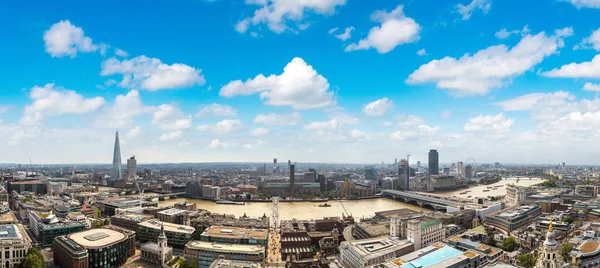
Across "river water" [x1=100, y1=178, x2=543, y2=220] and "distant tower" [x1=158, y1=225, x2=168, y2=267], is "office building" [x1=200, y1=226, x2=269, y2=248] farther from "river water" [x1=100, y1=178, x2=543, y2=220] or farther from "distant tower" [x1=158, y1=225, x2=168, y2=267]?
"river water" [x1=100, y1=178, x2=543, y2=220]

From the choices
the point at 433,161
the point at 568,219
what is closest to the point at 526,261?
the point at 568,219

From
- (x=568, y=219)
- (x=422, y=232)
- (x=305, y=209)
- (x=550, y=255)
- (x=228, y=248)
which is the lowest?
(x=305, y=209)

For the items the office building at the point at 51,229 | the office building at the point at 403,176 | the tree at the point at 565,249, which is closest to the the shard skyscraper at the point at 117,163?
the office building at the point at 403,176

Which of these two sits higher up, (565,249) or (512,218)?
(565,249)

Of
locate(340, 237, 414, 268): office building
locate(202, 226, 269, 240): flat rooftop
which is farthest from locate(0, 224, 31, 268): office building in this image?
locate(340, 237, 414, 268): office building

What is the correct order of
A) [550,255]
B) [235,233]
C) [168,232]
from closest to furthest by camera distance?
[550,255] → [235,233] → [168,232]

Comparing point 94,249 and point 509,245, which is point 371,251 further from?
point 94,249
